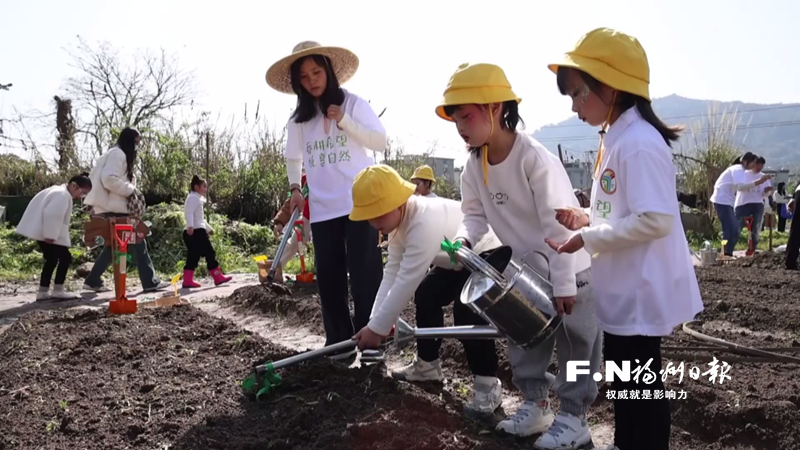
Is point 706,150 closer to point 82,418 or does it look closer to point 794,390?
point 794,390

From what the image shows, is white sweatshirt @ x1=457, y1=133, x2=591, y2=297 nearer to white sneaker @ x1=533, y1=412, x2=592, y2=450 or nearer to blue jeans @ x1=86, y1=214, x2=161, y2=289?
white sneaker @ x1=533, y1=412, x2=592, y2=450

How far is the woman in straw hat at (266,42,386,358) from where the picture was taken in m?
3.60

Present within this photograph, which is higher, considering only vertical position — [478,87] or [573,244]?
[478,87]

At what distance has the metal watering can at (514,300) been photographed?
2.47m

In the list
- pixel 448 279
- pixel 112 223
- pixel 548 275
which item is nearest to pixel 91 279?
pixel 112 223

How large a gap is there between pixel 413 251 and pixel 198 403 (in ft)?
3.97

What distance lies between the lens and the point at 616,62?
2275 millimetres

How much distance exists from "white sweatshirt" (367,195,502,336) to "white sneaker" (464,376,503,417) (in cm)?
51

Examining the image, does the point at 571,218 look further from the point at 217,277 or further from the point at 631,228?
the point at 217,277

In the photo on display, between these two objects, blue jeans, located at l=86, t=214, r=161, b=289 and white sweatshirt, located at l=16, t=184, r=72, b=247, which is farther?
blue jeans, located at l=86, t=214, r=161, b=289

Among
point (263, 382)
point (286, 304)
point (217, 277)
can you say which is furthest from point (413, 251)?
point (217, 277)

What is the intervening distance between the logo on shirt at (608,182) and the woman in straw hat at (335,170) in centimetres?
149

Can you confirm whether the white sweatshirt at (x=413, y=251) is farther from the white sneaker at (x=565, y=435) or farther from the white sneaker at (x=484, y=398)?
the white sneaker at (x=565, y=435)

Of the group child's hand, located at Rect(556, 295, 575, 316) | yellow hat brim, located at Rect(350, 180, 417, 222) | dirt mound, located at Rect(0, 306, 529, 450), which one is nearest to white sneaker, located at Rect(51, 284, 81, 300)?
dirt mound, located at Rect(0, 306, 529, 450)
